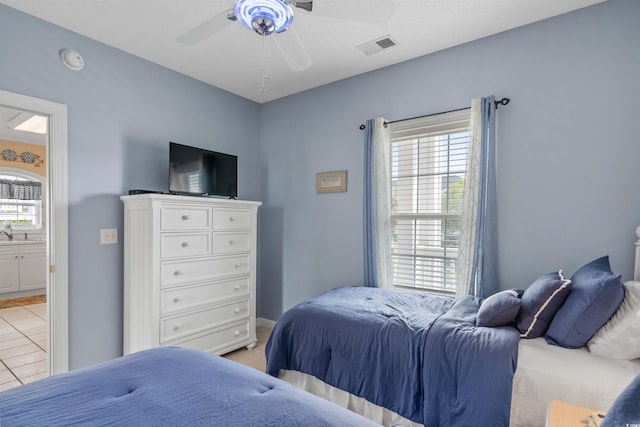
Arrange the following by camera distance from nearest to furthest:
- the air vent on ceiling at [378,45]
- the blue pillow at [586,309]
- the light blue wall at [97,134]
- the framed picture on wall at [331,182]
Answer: the blue pillow at [586,309] < the light blue wall at [97,134] < the air vent on ceiling at [378,45] < the framed picture on wall at [331,182]

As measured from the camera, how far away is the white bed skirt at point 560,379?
142 centimetres

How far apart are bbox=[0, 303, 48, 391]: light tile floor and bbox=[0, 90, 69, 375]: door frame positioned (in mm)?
430

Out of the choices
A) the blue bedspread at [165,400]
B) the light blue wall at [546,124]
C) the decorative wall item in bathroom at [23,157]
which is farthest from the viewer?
the decorative wall item in bathroom at [23,157]

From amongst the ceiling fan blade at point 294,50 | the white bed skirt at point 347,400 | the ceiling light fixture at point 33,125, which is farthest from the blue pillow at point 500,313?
the ceiling light fixture at point 33,125

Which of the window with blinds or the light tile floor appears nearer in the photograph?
the light tile floor

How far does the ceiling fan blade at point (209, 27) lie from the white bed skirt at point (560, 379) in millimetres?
2195

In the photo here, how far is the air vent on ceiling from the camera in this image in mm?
2672

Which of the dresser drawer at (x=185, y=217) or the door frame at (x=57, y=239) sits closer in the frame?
the door frame at (x=57, y=239)

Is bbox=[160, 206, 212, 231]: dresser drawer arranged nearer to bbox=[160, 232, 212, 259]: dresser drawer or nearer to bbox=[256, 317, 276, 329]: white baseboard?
bbox=[160, 232, 212, 259]: dresser drawer

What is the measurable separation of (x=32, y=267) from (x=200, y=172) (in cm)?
433

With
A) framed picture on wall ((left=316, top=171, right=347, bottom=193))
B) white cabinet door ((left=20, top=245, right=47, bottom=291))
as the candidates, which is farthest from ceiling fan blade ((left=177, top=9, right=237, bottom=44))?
white cabinet door ((left=20, top=245, right=47, bottom=291))

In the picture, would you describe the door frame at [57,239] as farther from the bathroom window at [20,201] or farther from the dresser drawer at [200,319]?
the bathroom window at [20,201]

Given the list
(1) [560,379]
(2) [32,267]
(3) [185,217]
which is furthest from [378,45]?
(2) [32,267]

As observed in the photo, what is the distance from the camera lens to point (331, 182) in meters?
3.54
